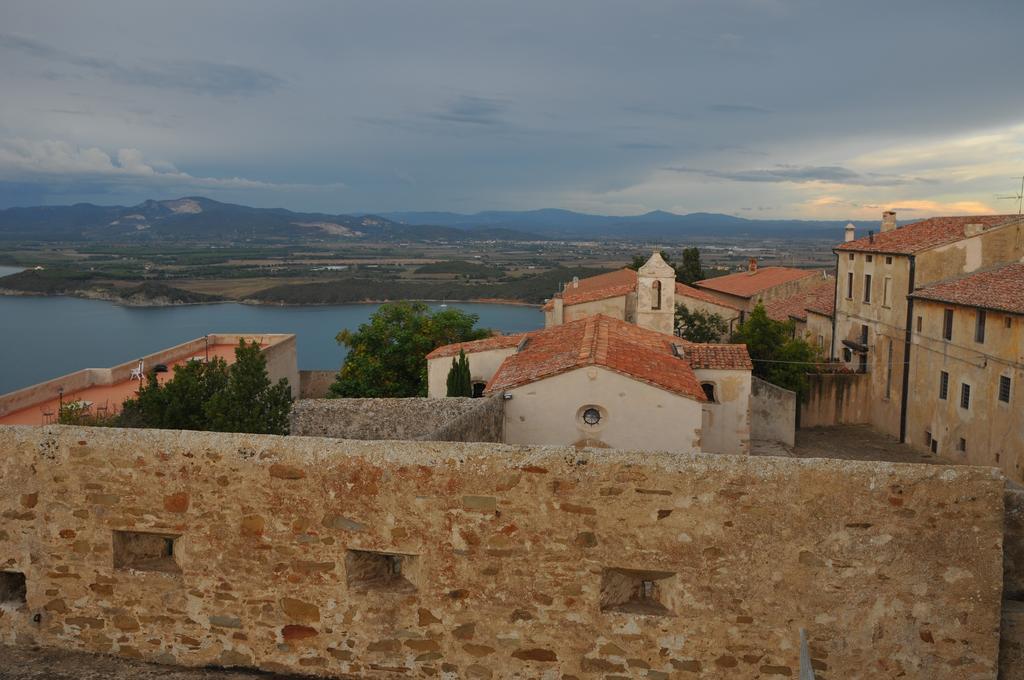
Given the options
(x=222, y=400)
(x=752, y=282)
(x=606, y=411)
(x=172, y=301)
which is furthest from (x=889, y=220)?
(x=172, y=301)

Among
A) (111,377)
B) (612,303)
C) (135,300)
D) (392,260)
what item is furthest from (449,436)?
(392,260)

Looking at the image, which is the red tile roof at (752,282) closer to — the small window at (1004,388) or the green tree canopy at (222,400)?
the small window at (1004,388)

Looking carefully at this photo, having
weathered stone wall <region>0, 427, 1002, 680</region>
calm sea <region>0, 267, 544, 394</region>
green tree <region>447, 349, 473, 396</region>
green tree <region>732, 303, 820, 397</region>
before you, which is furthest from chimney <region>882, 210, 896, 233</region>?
calm sea <region>0, 267, 544, 394</region>

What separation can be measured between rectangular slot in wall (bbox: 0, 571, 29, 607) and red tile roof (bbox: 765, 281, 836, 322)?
32721mm

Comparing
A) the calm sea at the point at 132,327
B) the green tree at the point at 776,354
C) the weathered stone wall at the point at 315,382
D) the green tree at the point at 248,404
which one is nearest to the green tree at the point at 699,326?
the green tree at the point at 776,354

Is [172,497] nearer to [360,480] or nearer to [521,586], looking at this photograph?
[360,480]

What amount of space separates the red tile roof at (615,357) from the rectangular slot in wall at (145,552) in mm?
9563

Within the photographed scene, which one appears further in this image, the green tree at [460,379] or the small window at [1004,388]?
the small window at [1004,388]

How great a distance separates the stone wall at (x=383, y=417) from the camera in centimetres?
1320

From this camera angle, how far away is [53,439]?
6133 millimetres

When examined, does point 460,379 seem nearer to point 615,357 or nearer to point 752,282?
point 615,357

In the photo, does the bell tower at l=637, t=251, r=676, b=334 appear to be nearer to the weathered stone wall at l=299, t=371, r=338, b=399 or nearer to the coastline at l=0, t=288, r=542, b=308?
the weathered stone wall at l=299, t=371, r=338, b=399

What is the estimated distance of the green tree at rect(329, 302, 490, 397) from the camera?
29875 mm

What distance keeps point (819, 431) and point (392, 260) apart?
163311 millimetres
